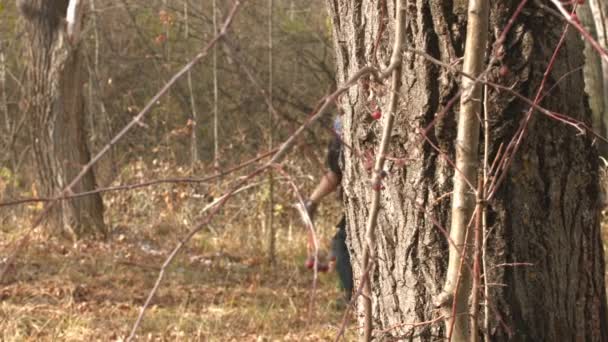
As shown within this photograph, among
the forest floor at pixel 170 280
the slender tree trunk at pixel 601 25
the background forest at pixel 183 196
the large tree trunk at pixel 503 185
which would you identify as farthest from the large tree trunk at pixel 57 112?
the large tree trunk at pixel 503 185

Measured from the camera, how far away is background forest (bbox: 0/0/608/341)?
601 cm

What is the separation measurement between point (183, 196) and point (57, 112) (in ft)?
5.39

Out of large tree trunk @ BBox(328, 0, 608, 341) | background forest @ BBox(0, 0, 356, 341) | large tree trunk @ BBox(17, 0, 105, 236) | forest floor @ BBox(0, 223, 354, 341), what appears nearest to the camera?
large tree trunk @ BBox(328, 0, 608, 341)

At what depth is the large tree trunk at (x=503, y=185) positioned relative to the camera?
2.70 meters

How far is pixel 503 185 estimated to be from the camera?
2.74 metres

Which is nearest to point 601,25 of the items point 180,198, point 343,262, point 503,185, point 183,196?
point 343,262

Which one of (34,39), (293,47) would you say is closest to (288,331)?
(34,39)

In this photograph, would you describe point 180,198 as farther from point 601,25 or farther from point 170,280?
point 601,25

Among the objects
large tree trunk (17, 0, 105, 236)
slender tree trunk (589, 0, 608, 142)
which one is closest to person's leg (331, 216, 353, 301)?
slender tree trunk (589, 0, 608, 142)

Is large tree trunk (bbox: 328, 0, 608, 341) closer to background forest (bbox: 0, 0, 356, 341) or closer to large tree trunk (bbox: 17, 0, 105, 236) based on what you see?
background forest (bbox: 0, 0, 356, 341)

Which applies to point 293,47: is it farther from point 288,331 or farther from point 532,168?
point 532,168

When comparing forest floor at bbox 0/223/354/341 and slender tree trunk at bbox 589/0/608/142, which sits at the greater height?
slender tree trunk at bbox 589/0/608/142

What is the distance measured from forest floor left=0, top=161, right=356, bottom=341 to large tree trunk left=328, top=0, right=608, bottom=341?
156 centimetres

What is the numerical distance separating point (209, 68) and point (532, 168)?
1062 centimetres
